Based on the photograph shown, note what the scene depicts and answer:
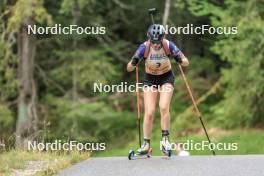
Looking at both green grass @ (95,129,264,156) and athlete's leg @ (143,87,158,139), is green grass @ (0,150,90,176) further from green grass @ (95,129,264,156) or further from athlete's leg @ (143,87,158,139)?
green grass @ (95,129,264,156)

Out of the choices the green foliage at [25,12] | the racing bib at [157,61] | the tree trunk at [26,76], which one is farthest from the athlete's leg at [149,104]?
the tree trunk at [26,76]

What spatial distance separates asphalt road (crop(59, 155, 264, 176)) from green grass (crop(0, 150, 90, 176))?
0.16m

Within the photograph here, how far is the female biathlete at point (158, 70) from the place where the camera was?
36.1 ft

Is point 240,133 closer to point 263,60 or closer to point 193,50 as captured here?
point 263,60

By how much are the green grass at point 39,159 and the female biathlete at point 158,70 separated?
1.01 metres

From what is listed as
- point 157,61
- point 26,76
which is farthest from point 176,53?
point 26,76

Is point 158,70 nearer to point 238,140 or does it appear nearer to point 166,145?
point 166,145

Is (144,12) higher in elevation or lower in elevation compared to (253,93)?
higher

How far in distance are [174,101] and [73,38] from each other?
13.8ft

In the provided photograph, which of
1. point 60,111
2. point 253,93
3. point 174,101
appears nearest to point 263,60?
point 253,93

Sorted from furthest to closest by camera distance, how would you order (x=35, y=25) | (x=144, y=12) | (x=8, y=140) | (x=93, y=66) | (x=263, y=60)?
(x=144, y=12), (x=93, y=66), (x=35, y=25), (x=263, y=60), (x=8, y=140)

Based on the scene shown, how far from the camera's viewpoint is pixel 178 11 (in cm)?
2817

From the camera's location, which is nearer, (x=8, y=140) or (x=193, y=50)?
(x=8, y=140)

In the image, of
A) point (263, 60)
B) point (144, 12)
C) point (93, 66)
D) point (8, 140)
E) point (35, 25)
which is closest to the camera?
point (8, 140)
